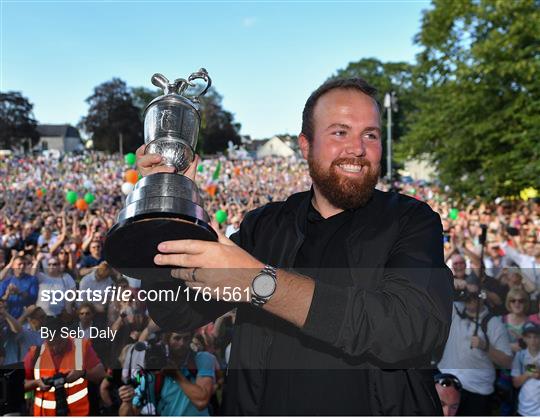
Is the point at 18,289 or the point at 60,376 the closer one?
the point at 60,376

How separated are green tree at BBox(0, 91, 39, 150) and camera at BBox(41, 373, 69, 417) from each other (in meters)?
78.8

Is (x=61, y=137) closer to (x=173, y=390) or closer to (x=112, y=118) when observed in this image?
(x=112, y=118)

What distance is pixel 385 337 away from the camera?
1.54m

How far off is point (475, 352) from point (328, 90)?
5.02 m

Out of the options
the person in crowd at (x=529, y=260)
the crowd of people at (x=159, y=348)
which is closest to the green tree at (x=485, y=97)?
the person in crowd at (x=529, y=260)

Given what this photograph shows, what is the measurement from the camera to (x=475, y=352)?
6164 millimetres

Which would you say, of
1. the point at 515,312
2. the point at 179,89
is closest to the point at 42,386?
the point at 179,89

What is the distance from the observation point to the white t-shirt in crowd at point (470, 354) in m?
6.04

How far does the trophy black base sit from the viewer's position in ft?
5.10

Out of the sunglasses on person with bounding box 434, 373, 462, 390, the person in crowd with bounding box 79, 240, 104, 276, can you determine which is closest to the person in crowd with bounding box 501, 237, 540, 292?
the sunglasses on person with bounding box 434, 373, 462, 390

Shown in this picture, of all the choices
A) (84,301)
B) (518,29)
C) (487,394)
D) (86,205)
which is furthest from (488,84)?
(84,301)

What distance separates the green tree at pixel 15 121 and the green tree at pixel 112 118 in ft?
47.6

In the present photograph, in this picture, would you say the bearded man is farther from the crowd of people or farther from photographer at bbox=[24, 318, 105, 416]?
photographer at bbox=[24, 318, 105, 416]

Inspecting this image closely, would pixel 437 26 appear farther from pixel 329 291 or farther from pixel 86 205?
pixel 329 291
